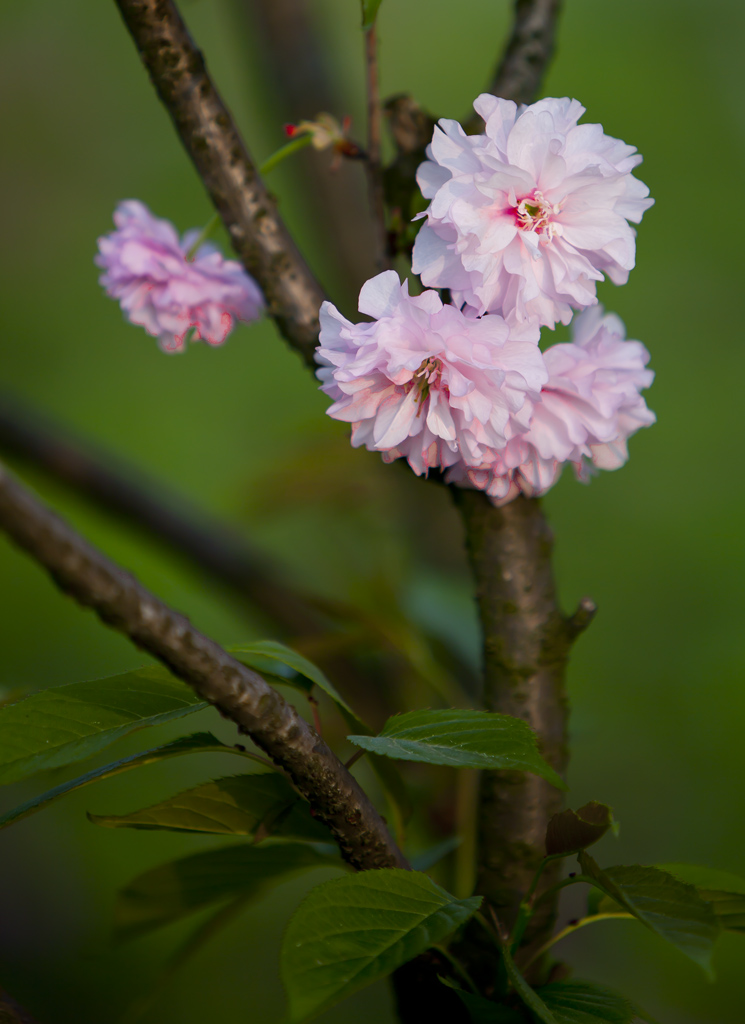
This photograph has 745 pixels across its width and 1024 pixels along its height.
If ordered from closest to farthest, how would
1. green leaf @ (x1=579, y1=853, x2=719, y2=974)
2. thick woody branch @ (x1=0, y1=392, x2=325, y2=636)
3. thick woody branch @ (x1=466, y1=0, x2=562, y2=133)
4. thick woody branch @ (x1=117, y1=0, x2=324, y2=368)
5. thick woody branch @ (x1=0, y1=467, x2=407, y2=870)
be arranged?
thick woody branch @ (x1=0, y1=467, x2=407, y2=870) → green leaf @ (x1=579, y1=853, x2=719, y2=974) → thick woody branch @ (x1=117, y1=0, x2=324, y2=368) → thick woody branch @ (x1=466, y1=0, x2=562, y2=133) → thick woody branch @ (x1=0, y1=392, x2=325, y2=636)

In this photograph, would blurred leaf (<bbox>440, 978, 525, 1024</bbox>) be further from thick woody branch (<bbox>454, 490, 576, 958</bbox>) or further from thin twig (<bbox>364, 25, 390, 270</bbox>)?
thin twig (<bbox>364, 25, 390, 270</bbox>)

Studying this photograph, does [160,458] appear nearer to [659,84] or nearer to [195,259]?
[195,259]

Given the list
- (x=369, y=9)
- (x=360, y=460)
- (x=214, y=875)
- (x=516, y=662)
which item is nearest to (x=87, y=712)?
(x=214, y=875)

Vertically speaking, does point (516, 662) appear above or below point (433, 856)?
above

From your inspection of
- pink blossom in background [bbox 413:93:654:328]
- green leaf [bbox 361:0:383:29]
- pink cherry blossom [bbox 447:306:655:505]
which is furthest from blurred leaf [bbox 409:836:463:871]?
green leaf [bbox 361:0:383:29]

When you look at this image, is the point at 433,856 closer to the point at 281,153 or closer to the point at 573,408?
the point at 573,408

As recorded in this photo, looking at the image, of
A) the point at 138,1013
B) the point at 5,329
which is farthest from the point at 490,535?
the point at 5,329

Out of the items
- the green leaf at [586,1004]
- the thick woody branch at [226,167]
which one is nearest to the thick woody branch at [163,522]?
the thick woody branch at [226,167]

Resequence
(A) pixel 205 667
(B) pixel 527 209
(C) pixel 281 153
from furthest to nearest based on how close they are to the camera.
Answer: (C) pixel 281 153 → (B) pixel 527 209 → (A) pixel 205 667
